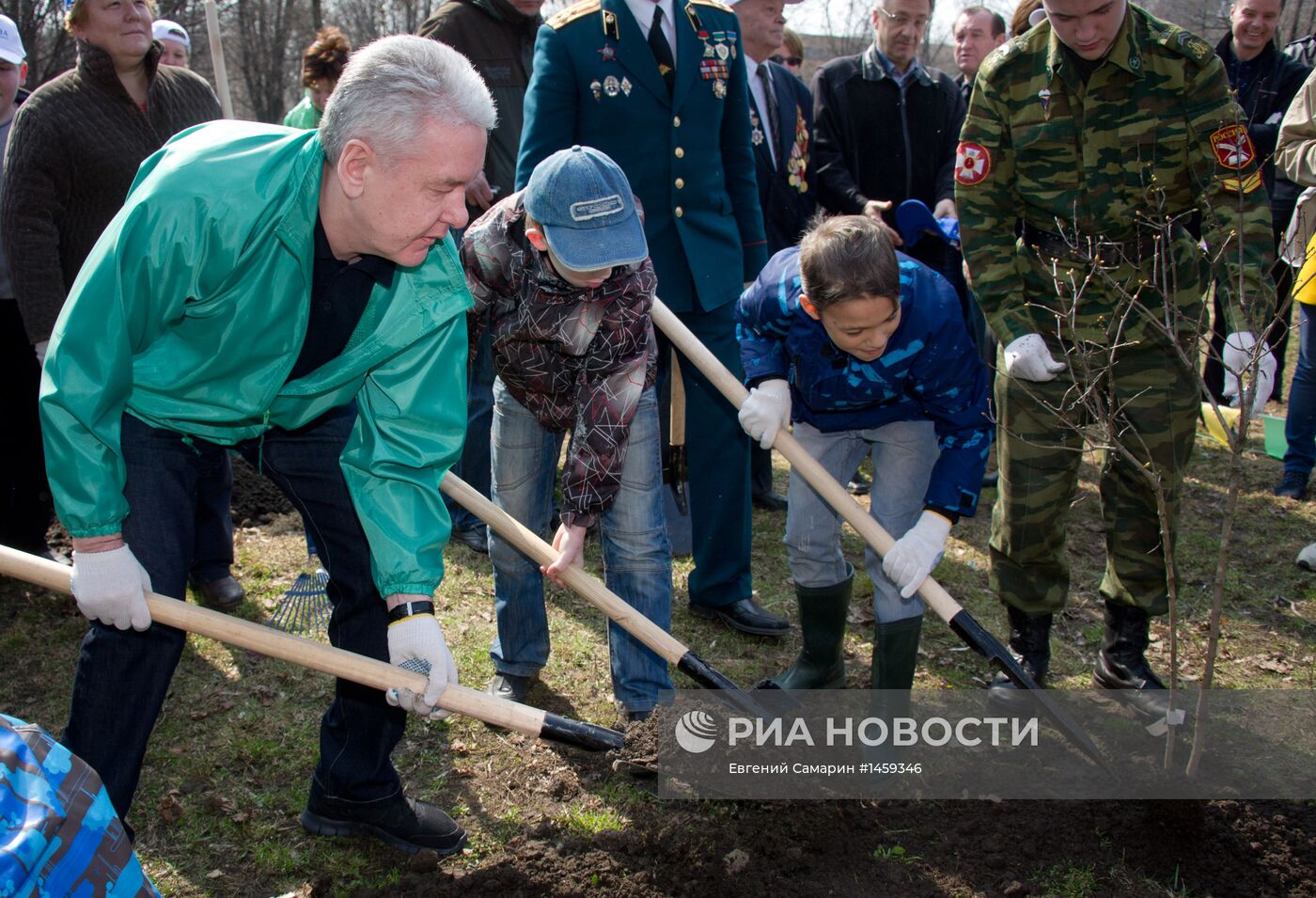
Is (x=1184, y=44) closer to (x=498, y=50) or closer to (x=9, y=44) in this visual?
(x=498, y=50)

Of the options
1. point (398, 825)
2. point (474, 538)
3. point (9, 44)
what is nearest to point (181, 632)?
point (398, 825)

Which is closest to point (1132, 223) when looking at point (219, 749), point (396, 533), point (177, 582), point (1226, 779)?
point (1226, 779)

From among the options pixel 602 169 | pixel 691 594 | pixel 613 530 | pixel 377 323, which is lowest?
pixel 691 594

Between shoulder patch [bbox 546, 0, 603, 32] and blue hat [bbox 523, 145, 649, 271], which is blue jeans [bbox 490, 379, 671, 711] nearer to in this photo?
blue hat [bbox 523, 145, 649, 271]

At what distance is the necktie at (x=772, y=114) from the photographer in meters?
5.59

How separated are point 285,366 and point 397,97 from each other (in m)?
0.68

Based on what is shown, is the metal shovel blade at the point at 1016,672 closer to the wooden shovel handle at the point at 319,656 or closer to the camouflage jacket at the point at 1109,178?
the camouflage jacket at the point at 1109,178

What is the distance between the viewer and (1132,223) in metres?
3.40

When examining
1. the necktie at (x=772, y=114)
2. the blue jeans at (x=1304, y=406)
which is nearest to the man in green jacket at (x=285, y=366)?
the necktie at (x=772, y=114)

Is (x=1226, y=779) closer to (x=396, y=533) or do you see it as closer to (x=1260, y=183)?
(x=1260, y=183)

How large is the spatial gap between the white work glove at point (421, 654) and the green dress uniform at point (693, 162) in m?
1.85

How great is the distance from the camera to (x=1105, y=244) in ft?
10.9

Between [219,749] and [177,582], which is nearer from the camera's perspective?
[177,582]

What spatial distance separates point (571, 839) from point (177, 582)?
4.02ft
